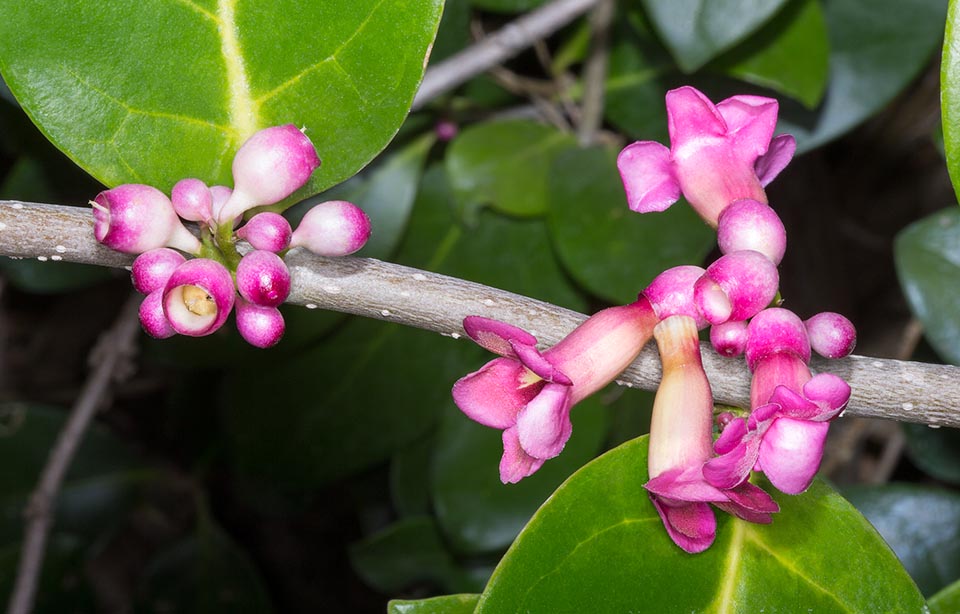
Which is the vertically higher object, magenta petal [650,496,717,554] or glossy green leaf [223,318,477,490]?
glossy green leaf [223,318,477,490]

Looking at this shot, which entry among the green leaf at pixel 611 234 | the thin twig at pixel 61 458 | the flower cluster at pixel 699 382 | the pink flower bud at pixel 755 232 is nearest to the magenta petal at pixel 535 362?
the flower cluster at pixel 699 382

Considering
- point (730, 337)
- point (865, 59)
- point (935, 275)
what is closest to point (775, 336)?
point (730, 337)

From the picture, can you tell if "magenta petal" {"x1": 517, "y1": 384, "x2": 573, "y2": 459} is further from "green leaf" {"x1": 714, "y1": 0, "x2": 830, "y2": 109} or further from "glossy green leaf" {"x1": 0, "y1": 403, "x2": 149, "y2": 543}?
"glossy green leaf" {"x1": 0, "y1": 403, "x2": 149, "y2": 543}

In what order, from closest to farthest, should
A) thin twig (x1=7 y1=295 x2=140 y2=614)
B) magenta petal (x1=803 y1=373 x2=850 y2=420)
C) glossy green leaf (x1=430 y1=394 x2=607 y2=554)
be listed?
1. magenta petal (x1=803 y1=373 x2=850 y2=420)
2. thin twig (x1=7 y1=295 x2=140 y2=614)
3. glossy green leaf (x1=430 y1=394 x2=607 y2=554)

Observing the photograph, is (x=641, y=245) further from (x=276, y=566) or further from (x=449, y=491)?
(x=276, y=566)

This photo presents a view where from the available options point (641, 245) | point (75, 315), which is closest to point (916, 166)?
point (641, 245)

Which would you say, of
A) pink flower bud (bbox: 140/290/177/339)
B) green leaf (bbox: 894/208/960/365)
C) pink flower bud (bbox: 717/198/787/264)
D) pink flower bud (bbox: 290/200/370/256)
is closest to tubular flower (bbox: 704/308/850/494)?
pink flower bud (bbox: 717/198/787/264)
